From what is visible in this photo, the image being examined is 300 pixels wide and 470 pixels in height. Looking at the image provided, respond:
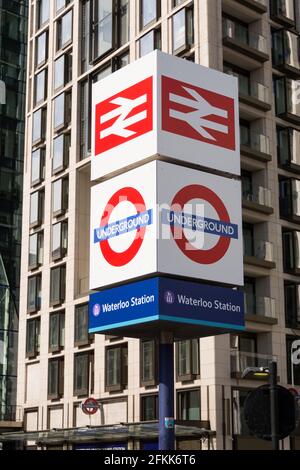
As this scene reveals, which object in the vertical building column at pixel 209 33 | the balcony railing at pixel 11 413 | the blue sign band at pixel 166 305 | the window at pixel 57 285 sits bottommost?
the balcony railing at pixel 11 413

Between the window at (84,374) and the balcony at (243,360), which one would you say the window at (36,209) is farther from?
the balcony at (243,360)

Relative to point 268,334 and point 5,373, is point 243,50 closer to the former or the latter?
point 268,334

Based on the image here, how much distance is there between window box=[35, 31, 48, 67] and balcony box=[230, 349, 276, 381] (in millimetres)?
33196

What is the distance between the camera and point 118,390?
5219 cm

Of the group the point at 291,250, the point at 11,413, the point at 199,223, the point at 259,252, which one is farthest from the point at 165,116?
the point at 11,413

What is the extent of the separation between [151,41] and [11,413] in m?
29.7

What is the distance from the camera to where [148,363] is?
50000 millimetres

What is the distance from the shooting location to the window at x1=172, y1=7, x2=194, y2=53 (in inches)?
2051

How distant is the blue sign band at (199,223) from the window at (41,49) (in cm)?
4791

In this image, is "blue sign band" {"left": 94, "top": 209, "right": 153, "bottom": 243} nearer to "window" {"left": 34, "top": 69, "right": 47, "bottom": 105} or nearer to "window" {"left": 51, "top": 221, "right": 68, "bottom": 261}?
"window" {"left": 51, "top": 221, "right": 68, "bottom": 261}

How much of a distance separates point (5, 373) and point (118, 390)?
16.3 meters

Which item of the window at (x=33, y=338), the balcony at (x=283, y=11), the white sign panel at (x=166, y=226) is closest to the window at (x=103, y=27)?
the balcony at (x=283, y=11)

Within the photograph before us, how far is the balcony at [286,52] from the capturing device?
55.4 meters

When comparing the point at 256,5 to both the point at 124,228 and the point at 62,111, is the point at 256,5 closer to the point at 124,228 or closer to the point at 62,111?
the point at 62,111
